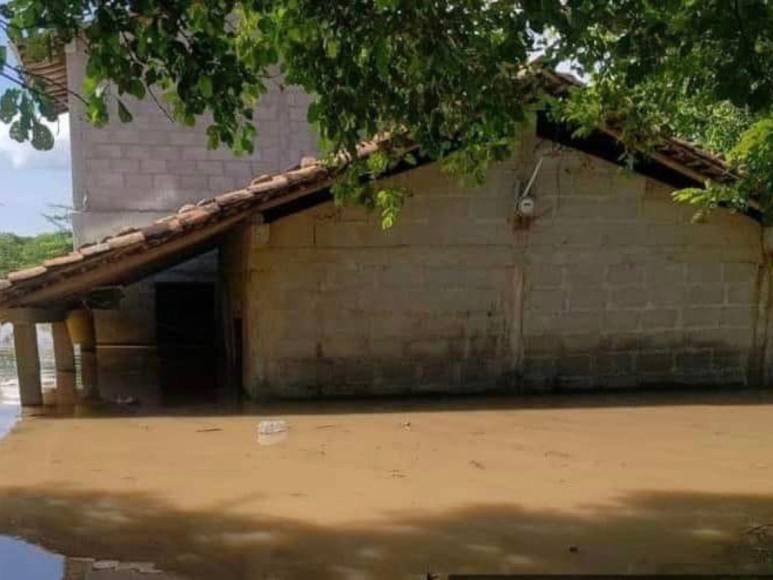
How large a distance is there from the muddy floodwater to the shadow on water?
0.02 meters

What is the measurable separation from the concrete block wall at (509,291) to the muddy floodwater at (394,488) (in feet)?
2.14

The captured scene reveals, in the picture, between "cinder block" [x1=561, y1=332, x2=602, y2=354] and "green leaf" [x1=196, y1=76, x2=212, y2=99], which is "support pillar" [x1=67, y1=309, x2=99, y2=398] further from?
"green leaf" [x1=196, y1=76, x2=212, y2=99]

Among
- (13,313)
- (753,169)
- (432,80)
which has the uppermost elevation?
(432,80)

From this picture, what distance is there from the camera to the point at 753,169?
6.97 meters

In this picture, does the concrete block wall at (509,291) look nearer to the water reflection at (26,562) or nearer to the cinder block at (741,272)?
the cinder block at (741,272)

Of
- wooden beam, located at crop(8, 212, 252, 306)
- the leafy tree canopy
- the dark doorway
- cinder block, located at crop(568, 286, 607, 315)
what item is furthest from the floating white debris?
the dark doorway

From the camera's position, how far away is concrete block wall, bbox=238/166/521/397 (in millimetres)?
10438

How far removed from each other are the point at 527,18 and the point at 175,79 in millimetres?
1715

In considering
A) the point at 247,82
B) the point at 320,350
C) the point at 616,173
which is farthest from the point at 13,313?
the point at 616,173

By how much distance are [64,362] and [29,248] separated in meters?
25.4

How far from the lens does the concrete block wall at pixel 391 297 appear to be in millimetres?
10438

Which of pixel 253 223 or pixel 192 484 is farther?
pixel 253 223

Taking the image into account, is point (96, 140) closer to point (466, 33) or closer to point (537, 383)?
point (537, 383)

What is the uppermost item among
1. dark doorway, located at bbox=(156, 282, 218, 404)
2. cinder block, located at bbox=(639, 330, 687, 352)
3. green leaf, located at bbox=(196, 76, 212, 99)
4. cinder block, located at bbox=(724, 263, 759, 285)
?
green leaf, located at bbox=(196, 76, 212, 99)
